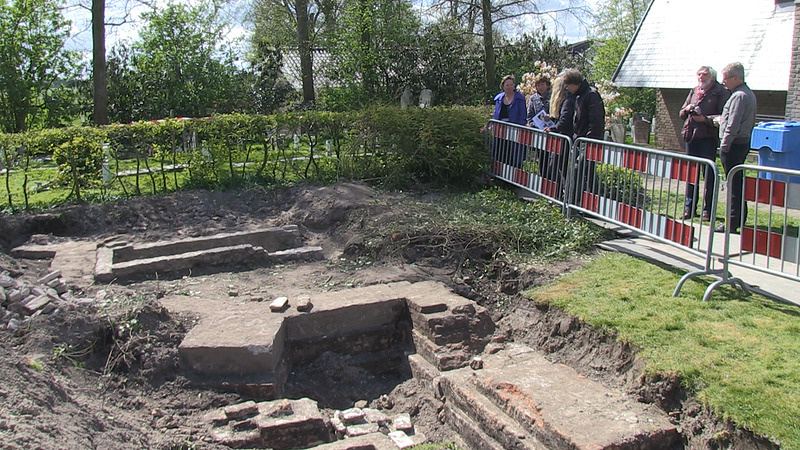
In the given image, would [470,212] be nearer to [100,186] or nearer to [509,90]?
[509,90]

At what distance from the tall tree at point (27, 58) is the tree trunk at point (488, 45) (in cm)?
1173

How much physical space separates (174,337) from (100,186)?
542 centimetres

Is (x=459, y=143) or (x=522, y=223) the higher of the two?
(x=459, y=143)

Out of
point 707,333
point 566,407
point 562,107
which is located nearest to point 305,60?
point 562,107

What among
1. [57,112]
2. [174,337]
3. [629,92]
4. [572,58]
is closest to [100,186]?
[174,337]

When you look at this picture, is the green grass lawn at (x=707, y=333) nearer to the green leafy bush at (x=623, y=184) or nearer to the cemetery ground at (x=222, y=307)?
the cemetery ground at (x=222, y=307)

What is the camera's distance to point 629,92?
2550cm

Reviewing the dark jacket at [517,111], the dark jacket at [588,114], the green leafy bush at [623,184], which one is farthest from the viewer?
the dark jacket at [517,111]

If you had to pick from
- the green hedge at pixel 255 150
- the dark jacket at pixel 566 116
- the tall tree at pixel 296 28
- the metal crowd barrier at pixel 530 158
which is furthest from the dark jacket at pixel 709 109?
the tall tree at pixel 296 28

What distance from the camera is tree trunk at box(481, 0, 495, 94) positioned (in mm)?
20109

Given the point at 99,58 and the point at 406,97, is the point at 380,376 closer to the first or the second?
the point at 99,58

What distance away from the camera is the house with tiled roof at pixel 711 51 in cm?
1694

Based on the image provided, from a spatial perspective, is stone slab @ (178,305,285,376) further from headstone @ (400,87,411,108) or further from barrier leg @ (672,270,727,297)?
headstone @ (400,87,411,108)

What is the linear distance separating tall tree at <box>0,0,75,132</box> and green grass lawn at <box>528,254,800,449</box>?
15.5 m
